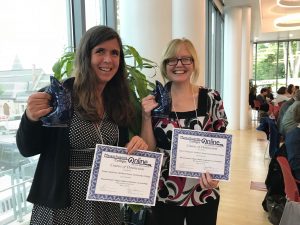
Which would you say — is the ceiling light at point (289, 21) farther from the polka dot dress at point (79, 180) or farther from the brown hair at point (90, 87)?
the polka dot dress at point (79, 180)

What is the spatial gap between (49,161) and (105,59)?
1.59 feet

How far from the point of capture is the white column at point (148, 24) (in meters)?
2.79

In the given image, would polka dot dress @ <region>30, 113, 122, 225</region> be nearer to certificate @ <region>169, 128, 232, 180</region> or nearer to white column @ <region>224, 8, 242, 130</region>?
certificate @ <region>169, 128, 232, 180</region>

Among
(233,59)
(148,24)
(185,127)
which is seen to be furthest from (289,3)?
(185,127)

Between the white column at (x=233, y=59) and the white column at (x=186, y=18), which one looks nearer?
the white column at (x=186, y=18)

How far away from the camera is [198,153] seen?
4.99 feet

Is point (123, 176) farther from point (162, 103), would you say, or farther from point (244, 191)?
point (244, 191)

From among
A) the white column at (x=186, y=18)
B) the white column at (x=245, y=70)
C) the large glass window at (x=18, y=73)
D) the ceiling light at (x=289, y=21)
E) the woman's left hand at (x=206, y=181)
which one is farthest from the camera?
the ceiling light at (x=289, y=21)

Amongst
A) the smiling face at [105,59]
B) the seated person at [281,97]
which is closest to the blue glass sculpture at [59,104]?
the smiling face at [105,59]

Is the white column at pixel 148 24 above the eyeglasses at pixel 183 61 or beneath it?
above

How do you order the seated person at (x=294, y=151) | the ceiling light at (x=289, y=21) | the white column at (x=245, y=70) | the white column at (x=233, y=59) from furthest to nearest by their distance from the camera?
1. the ceiling light at (x=289, y=21)
2. the white column at (x=245, y=70)
3. the white column at (x=233, y=59)
4. the seated person at (x=294, y=151)

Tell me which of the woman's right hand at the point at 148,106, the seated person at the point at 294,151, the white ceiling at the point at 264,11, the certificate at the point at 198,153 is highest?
the white ceiling at the point at 264,11

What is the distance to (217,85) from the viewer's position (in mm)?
9984

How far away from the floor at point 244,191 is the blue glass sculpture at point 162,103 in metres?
2.26
